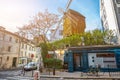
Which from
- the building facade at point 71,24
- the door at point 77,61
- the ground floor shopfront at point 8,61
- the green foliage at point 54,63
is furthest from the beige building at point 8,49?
the door at point 77,61

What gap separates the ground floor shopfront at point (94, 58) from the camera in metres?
21.3

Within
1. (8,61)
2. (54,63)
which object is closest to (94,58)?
(54,63)

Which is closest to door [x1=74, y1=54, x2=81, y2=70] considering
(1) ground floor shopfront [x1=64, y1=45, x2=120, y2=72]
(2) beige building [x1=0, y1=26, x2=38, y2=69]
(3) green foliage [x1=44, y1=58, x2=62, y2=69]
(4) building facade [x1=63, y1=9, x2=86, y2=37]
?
(1) ground floor shopfront [x1=64, y1=45, x2=120, y2=72]

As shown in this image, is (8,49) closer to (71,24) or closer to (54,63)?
(71,24)

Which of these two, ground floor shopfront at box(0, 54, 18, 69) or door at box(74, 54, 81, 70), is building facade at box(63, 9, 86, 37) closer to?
door at box(74, 54, 81, 70)

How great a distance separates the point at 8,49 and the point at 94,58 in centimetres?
2595

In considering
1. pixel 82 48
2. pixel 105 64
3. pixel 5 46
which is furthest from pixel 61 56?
pixel 5 46

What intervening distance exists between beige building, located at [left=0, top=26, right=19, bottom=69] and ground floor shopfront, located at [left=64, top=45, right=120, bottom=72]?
21.1 meters

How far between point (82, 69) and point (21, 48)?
2989 centimetres

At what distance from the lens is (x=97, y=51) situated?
2202cm

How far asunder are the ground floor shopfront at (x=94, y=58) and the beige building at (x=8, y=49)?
2111 centimetres

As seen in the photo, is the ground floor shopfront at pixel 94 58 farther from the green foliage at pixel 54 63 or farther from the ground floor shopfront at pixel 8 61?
the ground floor shopfront at pixel 8 61

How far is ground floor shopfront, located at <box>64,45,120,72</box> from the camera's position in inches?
840

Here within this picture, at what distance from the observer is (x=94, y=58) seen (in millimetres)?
21938
